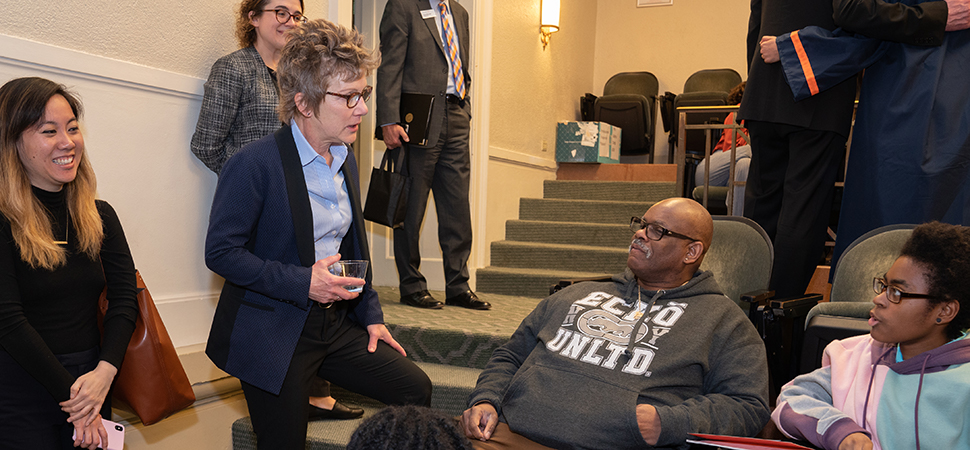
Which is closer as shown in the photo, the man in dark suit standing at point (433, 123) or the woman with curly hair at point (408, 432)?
the woman with curly hair at point (408, 432)

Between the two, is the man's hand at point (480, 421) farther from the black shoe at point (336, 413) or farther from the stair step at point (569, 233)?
the stair step at point (569, 233)

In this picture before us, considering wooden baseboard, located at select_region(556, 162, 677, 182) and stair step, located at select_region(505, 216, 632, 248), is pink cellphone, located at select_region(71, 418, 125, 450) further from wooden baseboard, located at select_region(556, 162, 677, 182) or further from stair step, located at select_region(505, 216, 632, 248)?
wooden baseboard, located at select_region(556, 162, 677, 182)

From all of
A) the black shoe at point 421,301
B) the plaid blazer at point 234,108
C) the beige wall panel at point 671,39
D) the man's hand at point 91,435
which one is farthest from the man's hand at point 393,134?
the beige wall panel at point 671,39

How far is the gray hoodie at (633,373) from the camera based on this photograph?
1461mm

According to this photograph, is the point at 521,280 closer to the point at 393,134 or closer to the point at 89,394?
the point at 393,134

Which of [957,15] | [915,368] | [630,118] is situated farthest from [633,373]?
[630,118]

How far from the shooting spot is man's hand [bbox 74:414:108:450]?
1.57 m

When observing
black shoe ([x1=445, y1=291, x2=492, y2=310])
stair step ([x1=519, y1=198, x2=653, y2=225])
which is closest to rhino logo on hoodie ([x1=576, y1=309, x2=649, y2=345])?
black shoe ([x1=445, y1=291, x2=492, y2=310])

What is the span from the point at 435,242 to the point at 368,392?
2447 mm

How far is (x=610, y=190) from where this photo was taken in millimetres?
5227

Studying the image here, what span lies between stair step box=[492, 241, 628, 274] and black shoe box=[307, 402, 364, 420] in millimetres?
2119

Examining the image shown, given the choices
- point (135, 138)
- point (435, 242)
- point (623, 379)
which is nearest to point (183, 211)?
point (135, 138)

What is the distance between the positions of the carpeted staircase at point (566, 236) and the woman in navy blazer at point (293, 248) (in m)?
2.45

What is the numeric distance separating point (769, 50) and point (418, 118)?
163 cm
